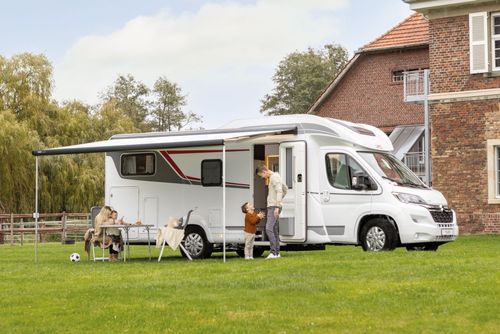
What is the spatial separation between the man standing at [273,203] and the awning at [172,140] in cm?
77

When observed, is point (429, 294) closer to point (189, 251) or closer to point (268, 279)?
point (268, 279)

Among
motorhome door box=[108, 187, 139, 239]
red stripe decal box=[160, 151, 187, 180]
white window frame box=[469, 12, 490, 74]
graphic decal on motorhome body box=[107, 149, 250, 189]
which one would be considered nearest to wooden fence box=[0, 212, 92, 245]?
motorhome door box=[108, 187, 139, 239]

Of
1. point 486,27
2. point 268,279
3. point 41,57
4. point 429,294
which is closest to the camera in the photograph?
point 429,294

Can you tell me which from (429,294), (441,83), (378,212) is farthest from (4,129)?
(429,294)

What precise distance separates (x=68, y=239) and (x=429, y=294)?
26275 mm

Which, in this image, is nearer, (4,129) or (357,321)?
(357,321)

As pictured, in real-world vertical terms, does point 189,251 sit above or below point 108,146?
below

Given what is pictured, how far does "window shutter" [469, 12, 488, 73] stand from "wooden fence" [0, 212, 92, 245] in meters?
15.8

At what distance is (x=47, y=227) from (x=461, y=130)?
16724 mm

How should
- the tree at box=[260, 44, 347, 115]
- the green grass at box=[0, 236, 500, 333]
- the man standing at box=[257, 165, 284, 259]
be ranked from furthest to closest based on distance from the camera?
the tree at box=[260, 44, 347, 115] → the man standing at box=[257, 165, 284, 259] → the green grass at box=[0, 236, 500, 333]

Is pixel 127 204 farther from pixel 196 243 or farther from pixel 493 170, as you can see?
pixel 493 170

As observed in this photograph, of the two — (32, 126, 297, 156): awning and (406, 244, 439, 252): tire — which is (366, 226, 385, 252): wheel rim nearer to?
(406, 244, 439, 252): tire

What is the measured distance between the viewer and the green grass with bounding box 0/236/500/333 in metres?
10.5

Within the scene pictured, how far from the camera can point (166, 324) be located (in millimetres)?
10703
